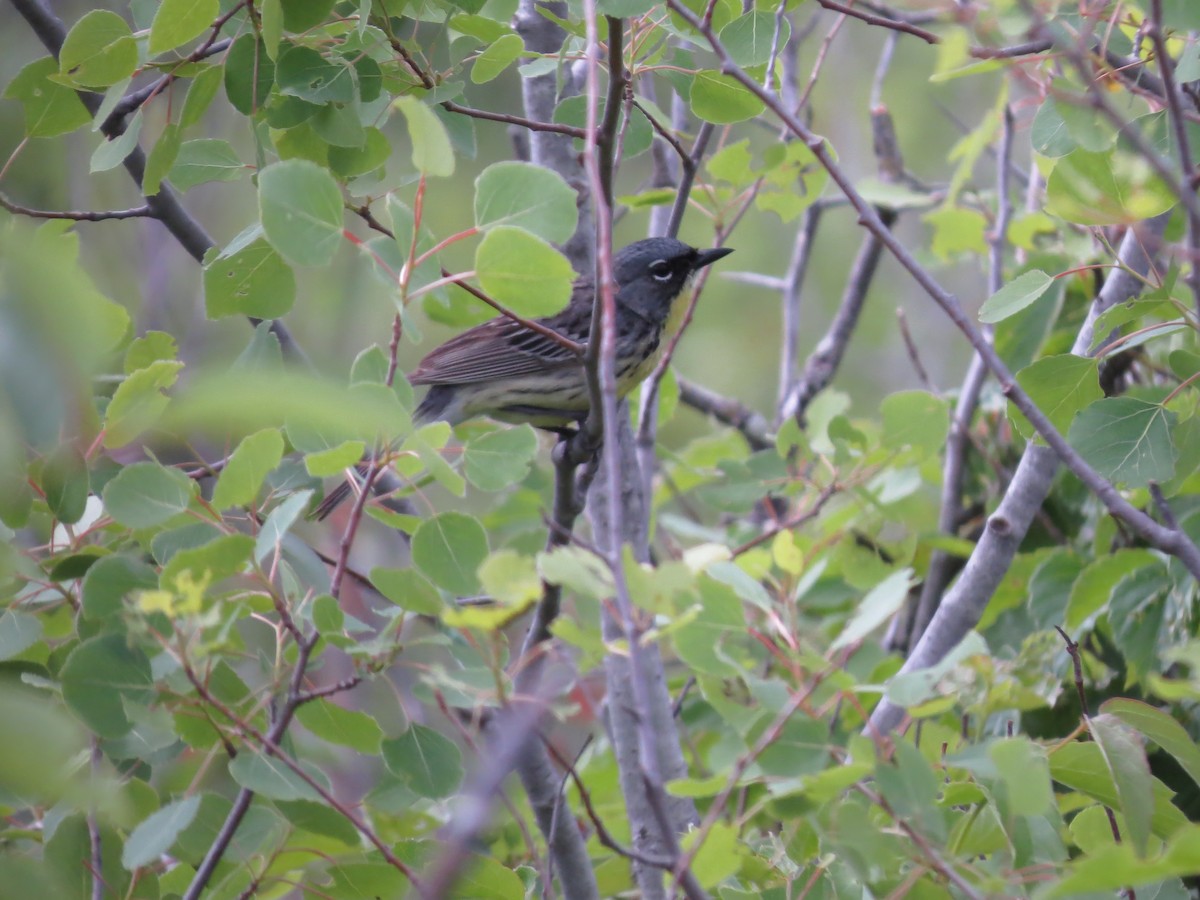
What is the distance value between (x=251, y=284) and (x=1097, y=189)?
166 cm

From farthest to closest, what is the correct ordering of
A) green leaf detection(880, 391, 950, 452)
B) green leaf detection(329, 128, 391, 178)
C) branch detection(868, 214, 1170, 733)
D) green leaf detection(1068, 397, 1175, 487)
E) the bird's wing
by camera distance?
the bird's wing
green leaf detection(880, 391, 950, 452)
branch detection(868, 214, 1170, 733)
green leaf detection(329, 128, 391, 178)
green leaf detection(1068, 397, 1175, 487)

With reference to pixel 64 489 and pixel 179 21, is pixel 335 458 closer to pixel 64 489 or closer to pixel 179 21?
pixel 64 489

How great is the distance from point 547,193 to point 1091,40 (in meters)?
1.44

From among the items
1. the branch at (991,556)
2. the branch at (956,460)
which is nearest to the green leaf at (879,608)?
the branch at (991,556)

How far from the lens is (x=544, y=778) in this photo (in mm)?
2799

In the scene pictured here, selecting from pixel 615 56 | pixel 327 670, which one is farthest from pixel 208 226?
pixel 615 56

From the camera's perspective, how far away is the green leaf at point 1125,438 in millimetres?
2191

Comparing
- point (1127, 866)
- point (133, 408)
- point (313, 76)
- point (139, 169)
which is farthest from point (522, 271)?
point (139, 169)

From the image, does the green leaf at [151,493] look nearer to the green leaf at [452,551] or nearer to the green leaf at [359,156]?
the green leaf at [452,551]

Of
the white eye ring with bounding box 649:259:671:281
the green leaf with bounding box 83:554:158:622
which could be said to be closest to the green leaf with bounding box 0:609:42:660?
the green leaf with bounding box 83:554:158:622

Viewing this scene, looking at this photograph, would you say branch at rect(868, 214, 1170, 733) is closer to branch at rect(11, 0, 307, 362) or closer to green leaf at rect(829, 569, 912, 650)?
green leaf at rect(829, 569, 912, 650)

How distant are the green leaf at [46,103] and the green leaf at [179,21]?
635 millimetres

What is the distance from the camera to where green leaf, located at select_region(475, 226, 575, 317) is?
1751 millimetres

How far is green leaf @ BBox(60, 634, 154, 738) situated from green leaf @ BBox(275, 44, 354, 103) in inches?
45.3
